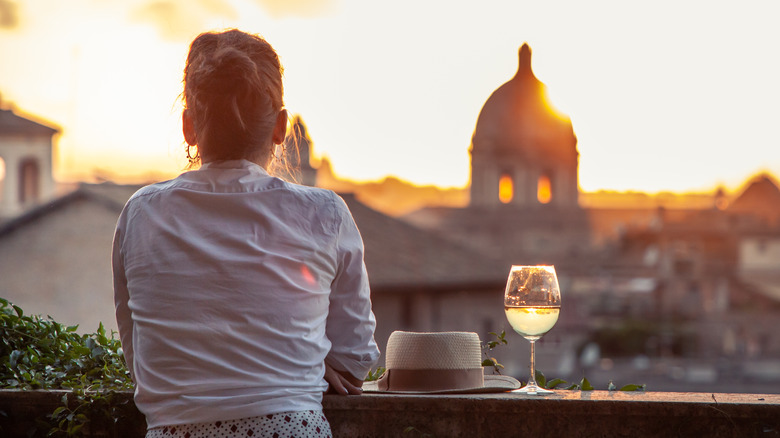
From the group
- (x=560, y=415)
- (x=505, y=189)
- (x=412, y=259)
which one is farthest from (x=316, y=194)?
(x=505, y=189)

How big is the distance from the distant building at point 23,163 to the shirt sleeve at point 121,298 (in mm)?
28145

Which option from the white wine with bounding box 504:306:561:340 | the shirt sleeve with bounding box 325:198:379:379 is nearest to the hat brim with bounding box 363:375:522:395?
the white wine with bounding box 504:306:561:340

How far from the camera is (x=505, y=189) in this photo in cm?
4778

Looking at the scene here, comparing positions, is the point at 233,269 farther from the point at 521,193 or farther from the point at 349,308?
the point at 521,193

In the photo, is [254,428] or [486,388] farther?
[486,388]

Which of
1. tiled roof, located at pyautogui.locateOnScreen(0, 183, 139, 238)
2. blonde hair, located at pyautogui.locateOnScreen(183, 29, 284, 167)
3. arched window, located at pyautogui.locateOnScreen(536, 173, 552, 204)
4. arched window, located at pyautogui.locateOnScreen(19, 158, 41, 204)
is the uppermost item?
arched window, located at pyautogui.locateOnScreen(536, 173, 552, 204)

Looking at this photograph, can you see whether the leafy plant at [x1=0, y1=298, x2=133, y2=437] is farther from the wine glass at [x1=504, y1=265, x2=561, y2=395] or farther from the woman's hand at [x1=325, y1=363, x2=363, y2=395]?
the wine glass at [x1=504, y1=265, x2=561, y2=395]

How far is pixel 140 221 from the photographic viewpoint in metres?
1.59

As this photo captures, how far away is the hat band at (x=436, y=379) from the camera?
192 cm

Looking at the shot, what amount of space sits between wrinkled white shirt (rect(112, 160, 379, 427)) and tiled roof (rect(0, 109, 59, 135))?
2858 cm

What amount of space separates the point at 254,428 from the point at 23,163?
2977 centimetres

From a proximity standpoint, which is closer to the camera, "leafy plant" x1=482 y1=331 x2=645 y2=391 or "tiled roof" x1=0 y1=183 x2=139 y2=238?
"leafy plant" x1=482 y1=331 x2=645 y2=391

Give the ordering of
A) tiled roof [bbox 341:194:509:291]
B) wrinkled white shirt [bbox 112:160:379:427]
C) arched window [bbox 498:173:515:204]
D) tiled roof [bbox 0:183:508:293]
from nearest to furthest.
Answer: wrinkled white shirt [bbox 112:160:379:427]
tiled roof [bbox 0:183:508:293]
tiled roof [bbox 341:194:509:291]
arched window [bbox 498:173:515:204]

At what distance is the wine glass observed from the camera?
1.95 m
